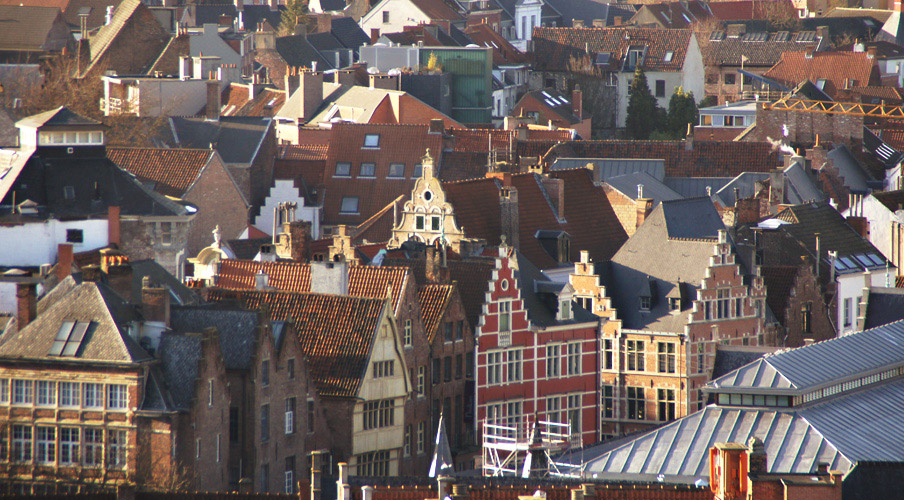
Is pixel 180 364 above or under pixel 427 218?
under

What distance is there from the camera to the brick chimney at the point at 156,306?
193ft

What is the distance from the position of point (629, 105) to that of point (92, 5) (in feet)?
131

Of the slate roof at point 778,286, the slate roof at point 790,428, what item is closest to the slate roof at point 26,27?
the slate roof at point 778,286

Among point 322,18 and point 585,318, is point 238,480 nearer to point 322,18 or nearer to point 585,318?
point 585,318

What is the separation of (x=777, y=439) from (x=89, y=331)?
18.7 meters

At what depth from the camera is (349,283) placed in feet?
233

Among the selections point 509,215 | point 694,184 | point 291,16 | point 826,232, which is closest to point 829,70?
point 291,16

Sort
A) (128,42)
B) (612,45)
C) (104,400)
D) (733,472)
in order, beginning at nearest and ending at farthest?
(733,472) < (104,400) < (128,42) < (612,45)

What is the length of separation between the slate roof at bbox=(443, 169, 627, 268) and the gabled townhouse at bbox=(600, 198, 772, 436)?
6.64m

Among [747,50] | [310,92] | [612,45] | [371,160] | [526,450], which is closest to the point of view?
[526,450]

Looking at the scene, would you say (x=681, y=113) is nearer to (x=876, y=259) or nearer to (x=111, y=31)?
(x=111, y=31)

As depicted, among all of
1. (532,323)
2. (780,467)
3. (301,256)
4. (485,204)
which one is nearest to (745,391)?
(780,467)

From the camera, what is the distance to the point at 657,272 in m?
78.9

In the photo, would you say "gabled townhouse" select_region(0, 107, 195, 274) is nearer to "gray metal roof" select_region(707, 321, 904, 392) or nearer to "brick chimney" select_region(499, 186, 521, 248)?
"brick chimney" select_region(499, 186, 521, 248)
